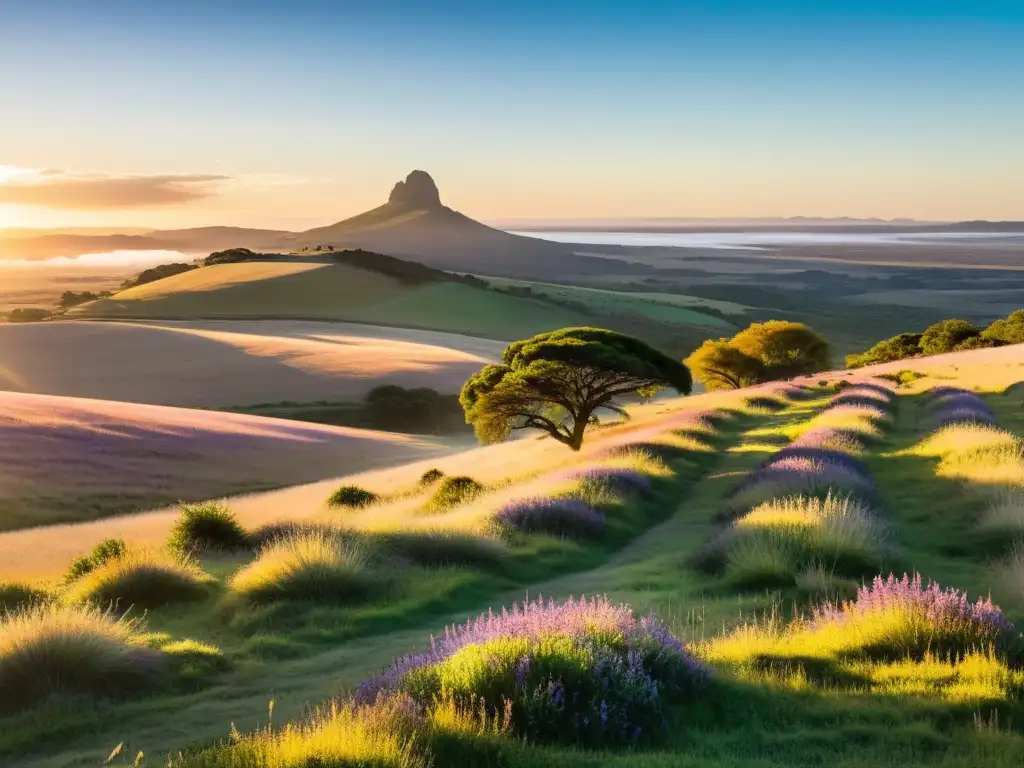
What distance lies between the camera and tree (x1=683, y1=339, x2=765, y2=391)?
259 ft

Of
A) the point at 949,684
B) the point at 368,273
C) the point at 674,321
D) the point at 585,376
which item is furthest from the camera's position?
the point at 368,273

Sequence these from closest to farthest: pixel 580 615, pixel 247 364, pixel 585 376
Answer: pixel 580 615, pixel 585 376, pixel 247 364

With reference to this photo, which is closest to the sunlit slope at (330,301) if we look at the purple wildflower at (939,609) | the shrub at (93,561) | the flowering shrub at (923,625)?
the shrub at (93,561)

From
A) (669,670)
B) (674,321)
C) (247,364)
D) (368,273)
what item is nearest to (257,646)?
(669,670)

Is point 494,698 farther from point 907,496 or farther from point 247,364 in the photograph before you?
point 247,364

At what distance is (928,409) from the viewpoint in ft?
118

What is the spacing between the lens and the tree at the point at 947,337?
94438 millimetres

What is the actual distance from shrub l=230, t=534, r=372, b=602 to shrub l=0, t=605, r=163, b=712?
357 cm

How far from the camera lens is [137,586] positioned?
565 inches

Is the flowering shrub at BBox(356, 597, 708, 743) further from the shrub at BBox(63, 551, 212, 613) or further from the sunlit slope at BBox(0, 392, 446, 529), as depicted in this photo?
the sunlit slope at BBox(0, 392, 446, 529)

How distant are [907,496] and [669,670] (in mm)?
14125

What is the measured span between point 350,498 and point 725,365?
2246 inches

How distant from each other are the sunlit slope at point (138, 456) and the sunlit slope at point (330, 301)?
9464 cm

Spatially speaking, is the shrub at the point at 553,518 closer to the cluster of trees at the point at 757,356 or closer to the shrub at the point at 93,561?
the shrub at the point at 93,561
